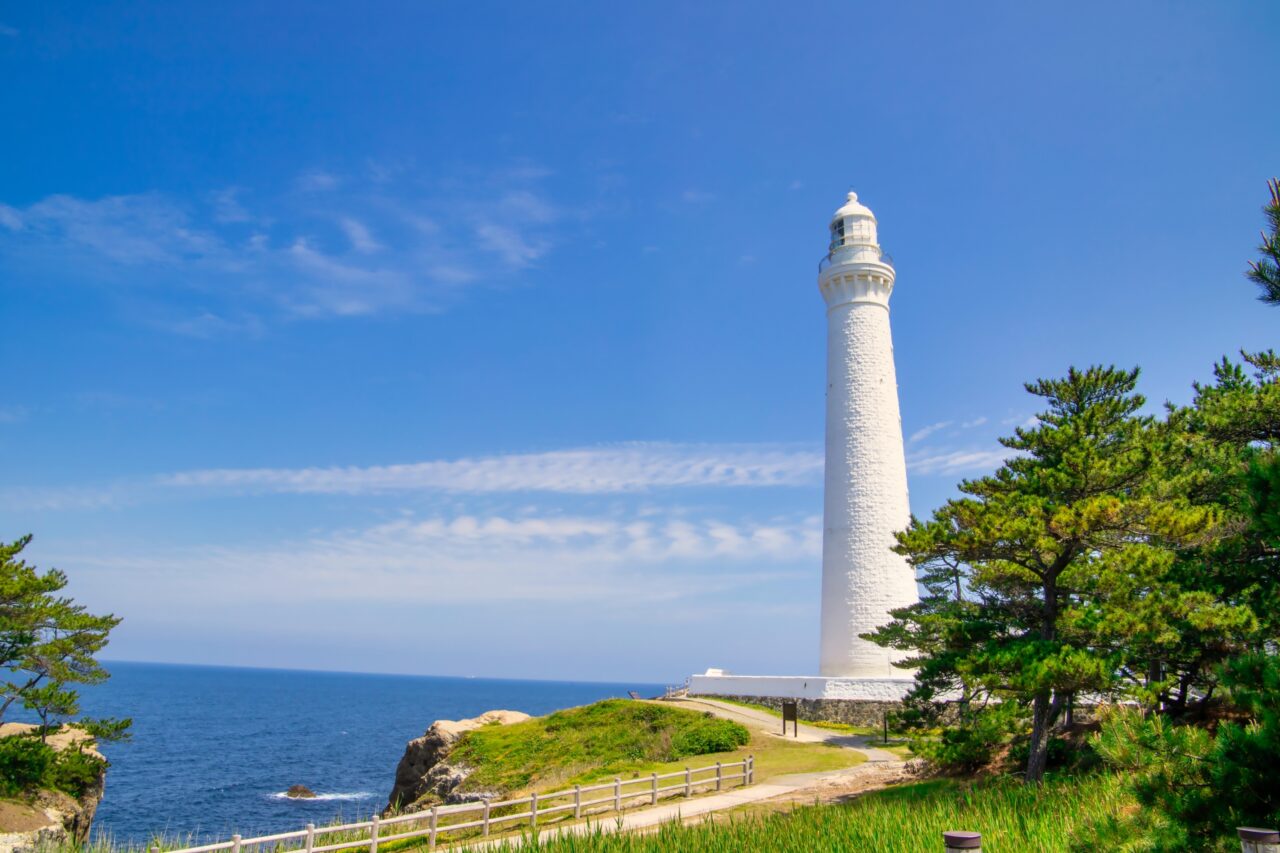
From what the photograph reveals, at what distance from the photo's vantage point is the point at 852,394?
1384 inches

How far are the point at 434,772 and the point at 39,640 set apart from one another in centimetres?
1498

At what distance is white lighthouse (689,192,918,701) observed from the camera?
108 feet

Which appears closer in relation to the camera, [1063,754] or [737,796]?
[1063,754]

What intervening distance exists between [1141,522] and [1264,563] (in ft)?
10.9

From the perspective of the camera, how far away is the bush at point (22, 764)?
19469 millimetres

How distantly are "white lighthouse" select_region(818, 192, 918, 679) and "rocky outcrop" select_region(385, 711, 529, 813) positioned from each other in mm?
15605

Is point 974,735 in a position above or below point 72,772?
above

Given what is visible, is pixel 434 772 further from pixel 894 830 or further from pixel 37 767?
pixel 894 830

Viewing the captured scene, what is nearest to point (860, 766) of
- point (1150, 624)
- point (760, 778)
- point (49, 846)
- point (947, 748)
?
point (760, 778)

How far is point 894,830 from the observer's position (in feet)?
31.8

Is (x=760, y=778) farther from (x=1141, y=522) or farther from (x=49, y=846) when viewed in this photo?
(x=49, y=846)

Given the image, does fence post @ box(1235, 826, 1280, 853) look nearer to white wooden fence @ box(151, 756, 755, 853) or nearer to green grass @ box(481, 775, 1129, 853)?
green grass @ box(481, 775, 1129, 853)

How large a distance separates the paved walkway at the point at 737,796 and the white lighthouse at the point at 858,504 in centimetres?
247

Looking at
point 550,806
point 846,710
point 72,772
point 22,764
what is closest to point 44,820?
point 72,772
